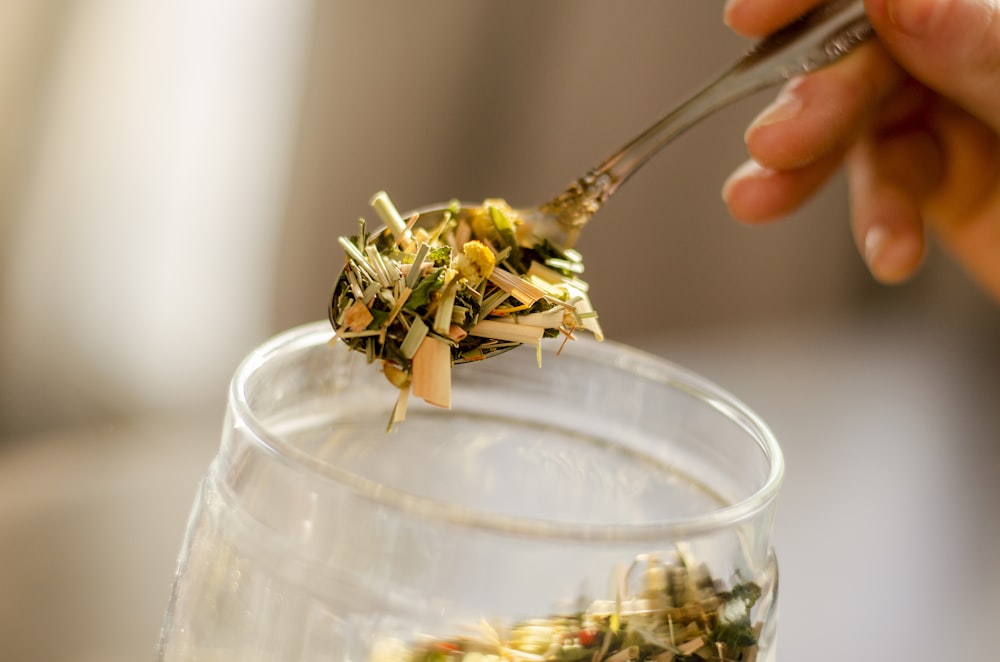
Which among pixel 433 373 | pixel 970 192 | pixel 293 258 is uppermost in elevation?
pixel 970 192

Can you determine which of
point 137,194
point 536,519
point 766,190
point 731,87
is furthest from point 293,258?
point 536,519

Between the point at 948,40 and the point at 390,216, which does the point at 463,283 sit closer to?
the point at 390,216

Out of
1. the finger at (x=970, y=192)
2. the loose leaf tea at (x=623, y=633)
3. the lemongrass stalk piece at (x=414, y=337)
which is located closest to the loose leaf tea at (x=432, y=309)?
the lemongrass stalk piece at (x=414, y=337)

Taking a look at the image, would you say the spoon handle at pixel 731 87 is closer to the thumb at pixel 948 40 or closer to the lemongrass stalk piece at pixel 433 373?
the thumb at pixel 948 40

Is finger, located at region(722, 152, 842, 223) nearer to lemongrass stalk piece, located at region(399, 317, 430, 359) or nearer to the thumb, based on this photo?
the thumb

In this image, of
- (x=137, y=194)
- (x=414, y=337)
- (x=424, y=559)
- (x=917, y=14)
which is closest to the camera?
(x=424, y=559)

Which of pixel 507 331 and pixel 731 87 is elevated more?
pixel 731 87

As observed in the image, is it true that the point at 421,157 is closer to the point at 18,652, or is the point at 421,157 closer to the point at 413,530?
the point at 18,652
